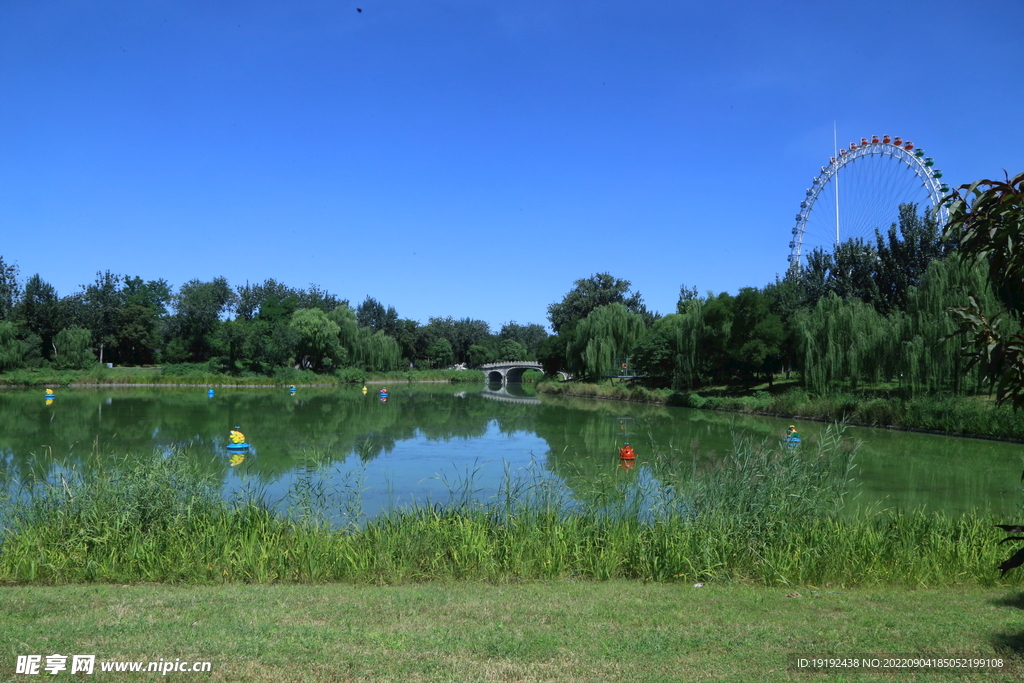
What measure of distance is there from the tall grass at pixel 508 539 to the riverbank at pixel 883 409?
30.5 ft

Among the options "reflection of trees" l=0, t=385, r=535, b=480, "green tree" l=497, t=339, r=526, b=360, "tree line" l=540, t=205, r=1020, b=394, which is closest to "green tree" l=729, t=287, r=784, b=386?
"tree line" l=540, t=205, r=1020, b=394

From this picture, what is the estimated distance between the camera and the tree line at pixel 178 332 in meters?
47.7

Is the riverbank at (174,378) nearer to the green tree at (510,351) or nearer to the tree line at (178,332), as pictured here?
the tree line at (178,332)

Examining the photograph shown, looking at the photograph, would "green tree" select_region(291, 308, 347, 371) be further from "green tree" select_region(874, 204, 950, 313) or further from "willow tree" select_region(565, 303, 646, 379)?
"green tree" select_region(874, 204, 950, 313)

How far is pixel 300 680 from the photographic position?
3367 millimetres

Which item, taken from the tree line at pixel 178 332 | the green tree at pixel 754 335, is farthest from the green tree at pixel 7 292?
the green tree at pixel 754 335

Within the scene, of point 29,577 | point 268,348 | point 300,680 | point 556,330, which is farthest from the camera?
point 556,330

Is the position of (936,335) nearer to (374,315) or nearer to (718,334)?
(718,334)

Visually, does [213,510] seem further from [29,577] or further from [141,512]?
[29,577]

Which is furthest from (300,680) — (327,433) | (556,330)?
(556,330)

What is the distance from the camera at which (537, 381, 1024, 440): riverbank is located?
70.3 ft

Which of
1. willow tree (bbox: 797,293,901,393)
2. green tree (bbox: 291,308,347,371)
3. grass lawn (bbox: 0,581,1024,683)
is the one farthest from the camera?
green tree (bbox: 291,308,347,371)

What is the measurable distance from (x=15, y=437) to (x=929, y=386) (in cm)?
2842

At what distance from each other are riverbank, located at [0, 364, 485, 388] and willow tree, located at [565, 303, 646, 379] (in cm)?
→ 1977
